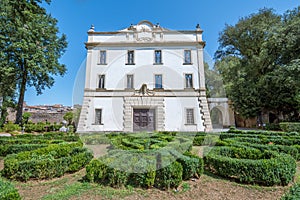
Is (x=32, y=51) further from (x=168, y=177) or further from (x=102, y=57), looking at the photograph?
(x=168, y=177)

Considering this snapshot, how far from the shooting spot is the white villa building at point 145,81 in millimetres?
15078

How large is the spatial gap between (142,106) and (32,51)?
14.2m

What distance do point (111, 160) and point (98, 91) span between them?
12.4 meters

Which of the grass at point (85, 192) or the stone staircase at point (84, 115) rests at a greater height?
the stone staircase at point (84, 115)

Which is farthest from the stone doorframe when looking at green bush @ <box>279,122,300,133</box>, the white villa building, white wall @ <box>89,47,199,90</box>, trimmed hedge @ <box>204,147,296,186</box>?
green bush @ <box>279,122,300,133</box>

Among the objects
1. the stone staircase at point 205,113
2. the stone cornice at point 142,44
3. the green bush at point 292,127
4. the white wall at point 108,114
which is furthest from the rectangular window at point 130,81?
the green bush at point 292,127

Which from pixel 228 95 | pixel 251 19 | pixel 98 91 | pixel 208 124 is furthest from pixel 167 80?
pixel 251 19

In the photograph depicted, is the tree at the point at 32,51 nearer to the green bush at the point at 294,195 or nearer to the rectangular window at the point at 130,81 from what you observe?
the rectangular window at the point at 130,81

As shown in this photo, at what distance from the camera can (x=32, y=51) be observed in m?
17.5

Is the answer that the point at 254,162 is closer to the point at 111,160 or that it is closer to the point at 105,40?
the point at 111,160

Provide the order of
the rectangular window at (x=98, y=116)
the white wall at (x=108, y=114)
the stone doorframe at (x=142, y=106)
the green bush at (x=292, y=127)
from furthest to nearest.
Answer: the stone doorframe at (x=142, y=106), the rectangular window at (x=98, y=116), the white wall at (x=108, y=114), the green bush at (x=292, y=127)

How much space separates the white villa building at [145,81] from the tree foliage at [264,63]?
24.8 feet

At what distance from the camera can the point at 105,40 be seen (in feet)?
54.9

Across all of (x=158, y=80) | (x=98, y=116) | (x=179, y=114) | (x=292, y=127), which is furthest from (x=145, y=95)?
(x=292, y=127)
